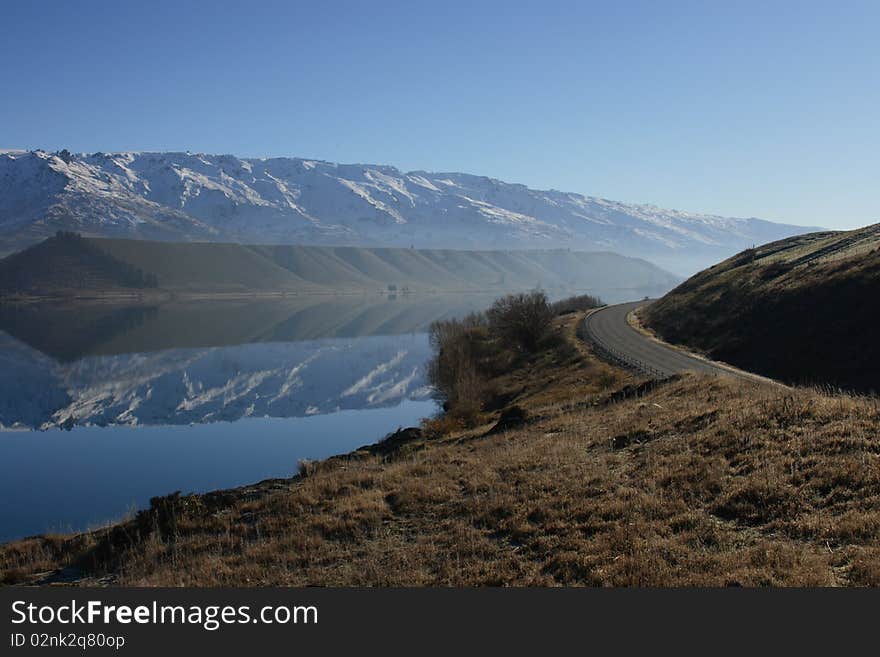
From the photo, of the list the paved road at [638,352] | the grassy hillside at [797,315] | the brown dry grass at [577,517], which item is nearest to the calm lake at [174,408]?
the brown dry grass at [577,517]

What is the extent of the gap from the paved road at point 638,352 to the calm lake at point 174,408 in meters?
17.9

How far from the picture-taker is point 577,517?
12.0 metres

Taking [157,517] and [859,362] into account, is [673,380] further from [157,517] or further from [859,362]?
[157,517]

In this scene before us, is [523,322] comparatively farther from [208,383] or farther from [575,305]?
[575,305]

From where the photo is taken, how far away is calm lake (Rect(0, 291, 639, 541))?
3481cm

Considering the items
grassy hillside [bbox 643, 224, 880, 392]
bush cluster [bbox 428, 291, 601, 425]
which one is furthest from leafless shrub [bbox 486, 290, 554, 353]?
grassy hillside [bbox 643, 224, 880, 392]

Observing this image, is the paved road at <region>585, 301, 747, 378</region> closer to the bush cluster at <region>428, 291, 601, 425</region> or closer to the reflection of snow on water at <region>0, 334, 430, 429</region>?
the bush cluster at <region>428, 291, 601, 425</region>

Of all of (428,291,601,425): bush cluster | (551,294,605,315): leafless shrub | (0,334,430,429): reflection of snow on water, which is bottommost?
(0,334,430,429): reflection of snow on water

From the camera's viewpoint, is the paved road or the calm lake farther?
the paved road

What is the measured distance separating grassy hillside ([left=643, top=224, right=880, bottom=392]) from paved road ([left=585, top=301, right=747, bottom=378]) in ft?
10.8

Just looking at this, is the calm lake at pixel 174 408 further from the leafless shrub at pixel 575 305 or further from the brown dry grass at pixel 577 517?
the leafless shrub at pixel 575 305

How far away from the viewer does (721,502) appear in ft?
38.4

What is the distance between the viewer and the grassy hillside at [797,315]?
38.2 m

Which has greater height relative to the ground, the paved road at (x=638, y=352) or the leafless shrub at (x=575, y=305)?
the leafless shrub at (x=575, y=305)
